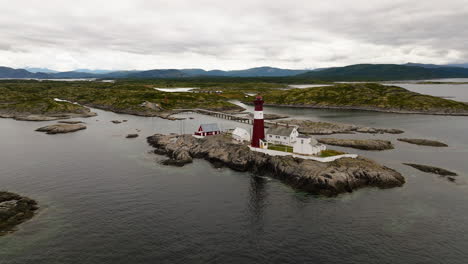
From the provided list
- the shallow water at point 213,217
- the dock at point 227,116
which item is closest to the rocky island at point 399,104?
the dock at point 227,116

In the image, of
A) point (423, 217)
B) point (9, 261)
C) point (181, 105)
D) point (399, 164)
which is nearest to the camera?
point (9, 261)

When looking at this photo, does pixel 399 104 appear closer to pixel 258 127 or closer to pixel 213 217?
pixel 258 127

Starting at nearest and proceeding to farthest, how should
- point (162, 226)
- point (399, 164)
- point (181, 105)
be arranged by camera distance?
1. point (162, 226)
2. point (399, 164)
3. point (181, 105)

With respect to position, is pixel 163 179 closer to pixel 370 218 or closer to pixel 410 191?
pixel 370 218

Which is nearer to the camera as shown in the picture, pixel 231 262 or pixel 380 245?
pixel 231 262

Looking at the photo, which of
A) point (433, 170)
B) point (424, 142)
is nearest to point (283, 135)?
point (433, 170)

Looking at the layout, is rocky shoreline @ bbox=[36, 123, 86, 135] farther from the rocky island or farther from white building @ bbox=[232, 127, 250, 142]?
the rocky island

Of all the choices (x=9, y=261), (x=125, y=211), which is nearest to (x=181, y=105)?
(x=125, y=211)

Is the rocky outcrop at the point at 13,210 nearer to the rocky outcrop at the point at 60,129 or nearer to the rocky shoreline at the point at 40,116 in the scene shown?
the rocky outcrop at the point at 60,129
